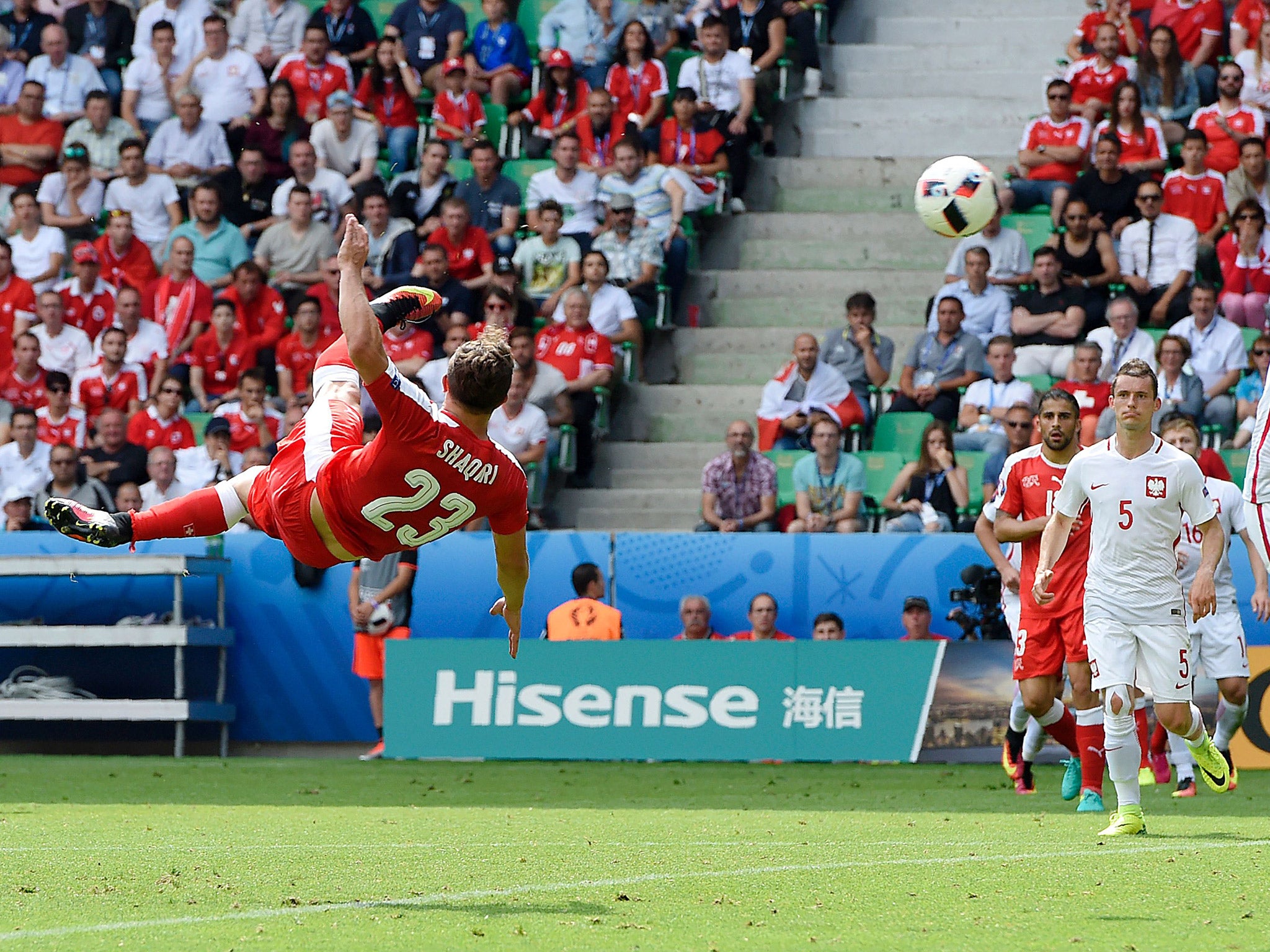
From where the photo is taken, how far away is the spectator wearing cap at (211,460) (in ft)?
53.2

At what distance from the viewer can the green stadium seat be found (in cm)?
1633

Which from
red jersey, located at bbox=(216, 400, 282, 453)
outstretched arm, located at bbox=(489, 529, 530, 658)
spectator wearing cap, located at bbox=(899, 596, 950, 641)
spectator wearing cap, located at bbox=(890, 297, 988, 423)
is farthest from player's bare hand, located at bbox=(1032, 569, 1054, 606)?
red jersey, located at bbox=(216, 400, 282, 453)

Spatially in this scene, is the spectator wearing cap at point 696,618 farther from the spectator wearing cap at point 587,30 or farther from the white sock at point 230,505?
the spectator wearing cap at point 587,30

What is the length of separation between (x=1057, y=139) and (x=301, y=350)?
770 cm

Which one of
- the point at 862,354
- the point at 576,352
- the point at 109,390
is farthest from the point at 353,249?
the point at 109,390

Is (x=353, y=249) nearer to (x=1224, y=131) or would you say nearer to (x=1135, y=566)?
(x=1135, y=566)

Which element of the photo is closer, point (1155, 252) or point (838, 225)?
point (1155, 252)

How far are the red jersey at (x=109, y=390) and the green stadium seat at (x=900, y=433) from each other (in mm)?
7119

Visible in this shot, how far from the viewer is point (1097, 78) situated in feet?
60.2

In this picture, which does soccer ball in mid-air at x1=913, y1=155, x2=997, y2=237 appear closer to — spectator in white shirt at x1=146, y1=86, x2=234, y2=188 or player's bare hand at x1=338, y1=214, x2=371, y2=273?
player's bare hand at x1=338, y1=214, x2=371, y2=273

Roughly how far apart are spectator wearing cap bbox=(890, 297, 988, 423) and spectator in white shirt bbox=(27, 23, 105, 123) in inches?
402

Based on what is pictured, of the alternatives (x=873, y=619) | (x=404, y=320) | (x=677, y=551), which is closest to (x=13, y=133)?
(x=677, y=551)

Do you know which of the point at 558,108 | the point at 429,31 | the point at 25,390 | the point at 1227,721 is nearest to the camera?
the point at 1227,721

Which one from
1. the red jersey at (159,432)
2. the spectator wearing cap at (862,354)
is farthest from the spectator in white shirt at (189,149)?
the spectator wearing cap at (862,354)
